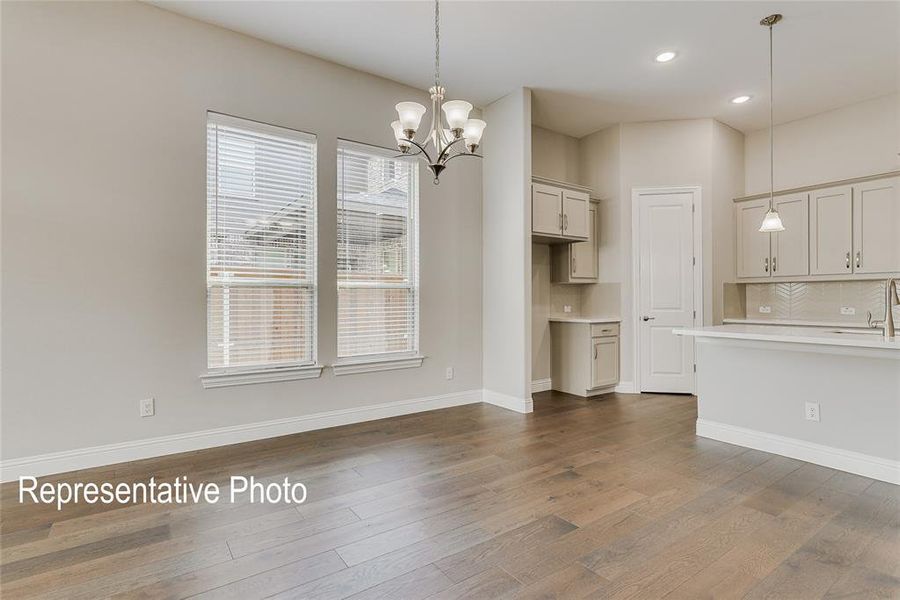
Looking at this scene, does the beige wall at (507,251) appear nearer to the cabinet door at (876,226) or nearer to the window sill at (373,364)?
the window sill at (373,364)

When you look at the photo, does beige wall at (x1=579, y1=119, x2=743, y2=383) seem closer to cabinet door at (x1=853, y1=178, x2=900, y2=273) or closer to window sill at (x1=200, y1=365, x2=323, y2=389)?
cabinet door at (x1=853, y1=178, x2=900, y2=273)

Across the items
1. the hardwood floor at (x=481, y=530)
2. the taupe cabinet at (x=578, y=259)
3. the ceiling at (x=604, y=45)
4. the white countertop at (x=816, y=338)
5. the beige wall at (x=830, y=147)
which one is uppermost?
the ceiling at (x=604, y=45)

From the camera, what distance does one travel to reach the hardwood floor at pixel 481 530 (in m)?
1.82

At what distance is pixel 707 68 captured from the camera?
4223 mm

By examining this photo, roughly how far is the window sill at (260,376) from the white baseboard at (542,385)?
2.69 metres

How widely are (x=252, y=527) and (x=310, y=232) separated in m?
2.42

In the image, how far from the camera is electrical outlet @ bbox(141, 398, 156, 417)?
126 inches

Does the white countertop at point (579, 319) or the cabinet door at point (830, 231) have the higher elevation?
the cabinet door at point (830, 231)

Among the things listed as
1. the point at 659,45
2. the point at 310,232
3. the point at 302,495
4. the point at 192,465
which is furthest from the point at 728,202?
the point at 192,465

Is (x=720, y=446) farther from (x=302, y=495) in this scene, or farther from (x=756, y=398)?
(x=302, y=495)

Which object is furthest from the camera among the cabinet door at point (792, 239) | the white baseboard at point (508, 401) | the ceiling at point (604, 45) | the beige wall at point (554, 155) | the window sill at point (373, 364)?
the beige wall at point (554, 155)

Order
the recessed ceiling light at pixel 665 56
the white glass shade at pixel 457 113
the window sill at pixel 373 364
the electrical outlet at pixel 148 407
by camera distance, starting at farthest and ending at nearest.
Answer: the window sill at pixel 373 364, the recessed ceiling light at pixel 665 56, the electrical outlet at pixel 148 407, the white glass shade at pixel 457 113

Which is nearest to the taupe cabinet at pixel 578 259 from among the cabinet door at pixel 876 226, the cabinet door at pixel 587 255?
the cabinet door at pixel 587 255

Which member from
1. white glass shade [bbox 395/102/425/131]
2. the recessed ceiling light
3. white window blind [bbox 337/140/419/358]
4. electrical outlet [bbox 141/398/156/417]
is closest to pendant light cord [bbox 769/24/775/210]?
the recessed ceiling light
